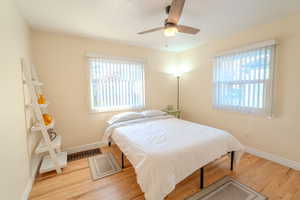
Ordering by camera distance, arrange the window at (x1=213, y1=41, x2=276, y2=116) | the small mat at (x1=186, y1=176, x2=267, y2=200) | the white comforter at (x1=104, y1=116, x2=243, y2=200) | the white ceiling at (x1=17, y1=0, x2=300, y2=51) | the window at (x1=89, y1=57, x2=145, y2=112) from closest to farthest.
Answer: the white comforter at (x1=104, y1=116, x2=243, y2=200), the small mat at (x1=186, y1=176, x2=267, y2=200), the white ceiling at (x1=17, y1=0, x2=300, y2=51), the window at (x1=213, y1=41, x2=276, y2=116), the window at (x1=89, y1=57, x2=145, y2=112)

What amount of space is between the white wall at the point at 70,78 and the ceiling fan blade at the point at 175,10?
6.05 ft

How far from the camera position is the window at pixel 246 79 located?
7.55 ft

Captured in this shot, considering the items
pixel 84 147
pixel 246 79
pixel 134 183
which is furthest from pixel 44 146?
pixel 246 79

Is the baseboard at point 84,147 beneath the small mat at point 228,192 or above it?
above

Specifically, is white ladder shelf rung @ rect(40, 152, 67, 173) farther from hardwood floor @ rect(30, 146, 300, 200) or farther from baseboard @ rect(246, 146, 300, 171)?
baseboard @ rect(246, 146, 300, 171)

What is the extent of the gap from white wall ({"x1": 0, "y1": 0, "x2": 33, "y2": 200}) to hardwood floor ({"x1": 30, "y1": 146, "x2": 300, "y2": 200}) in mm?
344

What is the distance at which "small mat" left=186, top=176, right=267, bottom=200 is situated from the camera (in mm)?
1594

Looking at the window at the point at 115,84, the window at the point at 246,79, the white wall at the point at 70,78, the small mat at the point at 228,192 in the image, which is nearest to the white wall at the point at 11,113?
the white wall at the point at 70,78

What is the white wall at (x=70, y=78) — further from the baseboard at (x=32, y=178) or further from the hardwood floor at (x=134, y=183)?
the hardwood floor at (x=134, y=183)

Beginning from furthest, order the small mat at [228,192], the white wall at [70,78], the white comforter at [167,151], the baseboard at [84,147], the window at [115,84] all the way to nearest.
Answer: the window at [115,84] < the baseboard at [84,147] < the white wall at [70,78] < the small mat at [228,192] < the white comforter at [167,151]

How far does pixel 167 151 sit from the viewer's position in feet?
4.98

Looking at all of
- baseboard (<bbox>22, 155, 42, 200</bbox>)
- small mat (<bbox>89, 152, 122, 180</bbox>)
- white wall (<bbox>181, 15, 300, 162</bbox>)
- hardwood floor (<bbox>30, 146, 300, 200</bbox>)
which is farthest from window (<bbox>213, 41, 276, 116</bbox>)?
baseboard (<bbox>22, 155, 42, 200</bbox>)

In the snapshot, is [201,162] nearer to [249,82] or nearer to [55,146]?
[249,82]

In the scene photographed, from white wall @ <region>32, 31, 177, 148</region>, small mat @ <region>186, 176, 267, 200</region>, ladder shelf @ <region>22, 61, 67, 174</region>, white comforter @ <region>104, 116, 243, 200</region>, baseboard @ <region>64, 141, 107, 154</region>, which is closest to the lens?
white comforter @ <region>104, 116, 243, 200</region>
